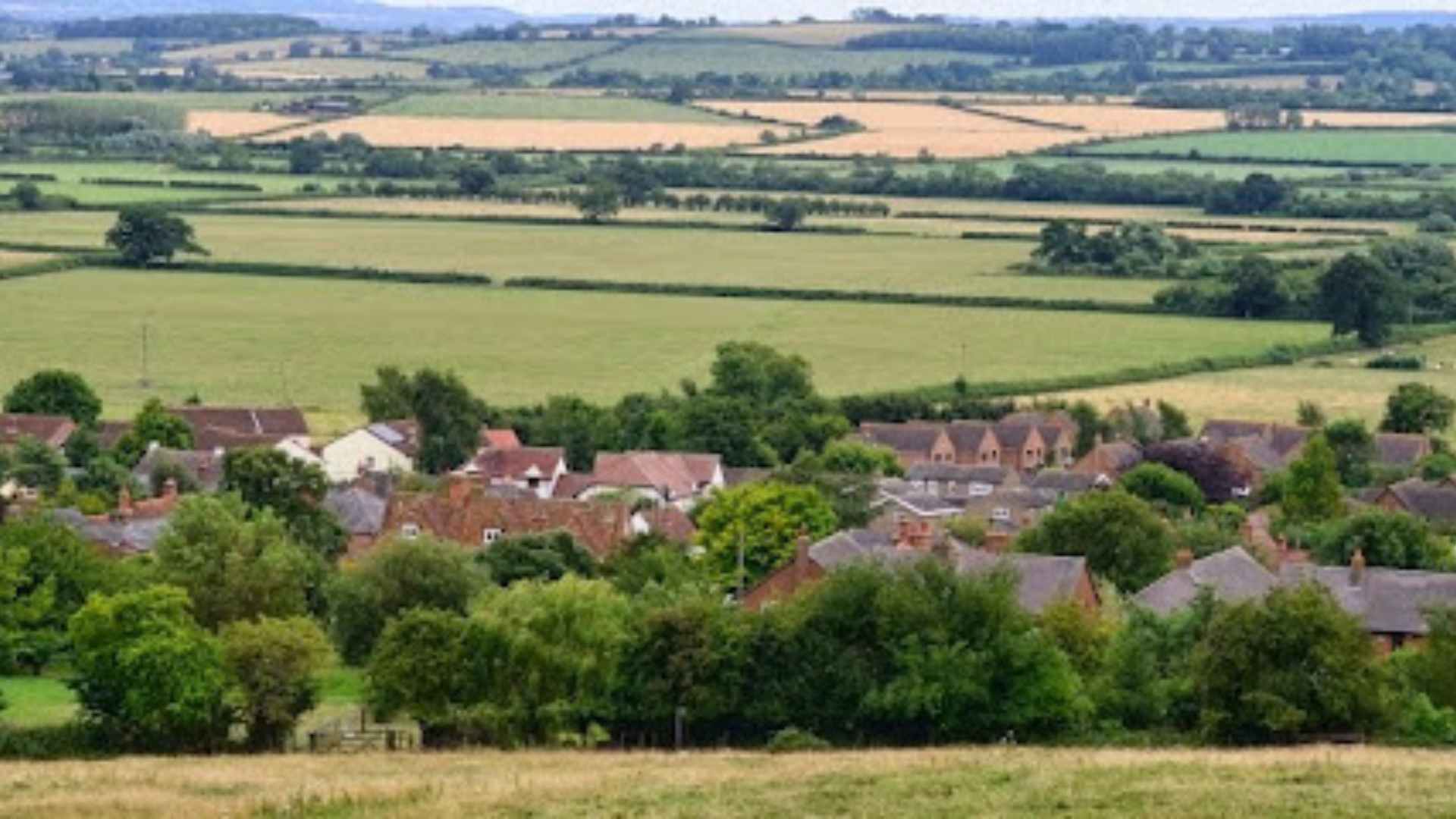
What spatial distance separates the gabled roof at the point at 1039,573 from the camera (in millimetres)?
50094

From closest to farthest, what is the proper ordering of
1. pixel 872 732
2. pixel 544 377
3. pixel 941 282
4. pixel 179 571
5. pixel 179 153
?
pixel 872 732
pixel 179 571
pixel 544 377
pixel 941 282
pixel 179 153

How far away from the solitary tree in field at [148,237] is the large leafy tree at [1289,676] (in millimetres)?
84599

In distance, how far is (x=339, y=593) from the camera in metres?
50.5

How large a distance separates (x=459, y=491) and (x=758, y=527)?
7752 mm

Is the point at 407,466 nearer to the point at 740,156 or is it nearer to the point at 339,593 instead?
the point at 339,593

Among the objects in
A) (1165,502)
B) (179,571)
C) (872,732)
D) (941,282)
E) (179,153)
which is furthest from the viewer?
(179,153)

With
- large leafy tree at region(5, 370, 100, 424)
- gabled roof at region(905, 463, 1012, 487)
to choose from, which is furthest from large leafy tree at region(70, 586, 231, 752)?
large leafy tree at region(5, 370, 100, 424)

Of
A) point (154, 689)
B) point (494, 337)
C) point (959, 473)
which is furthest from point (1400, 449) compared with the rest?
point (154, 689)

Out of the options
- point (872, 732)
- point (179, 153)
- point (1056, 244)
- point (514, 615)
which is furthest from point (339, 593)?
point (179, 153)

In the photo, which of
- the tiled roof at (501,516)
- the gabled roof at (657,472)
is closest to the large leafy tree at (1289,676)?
the tiled roof at (501,516)

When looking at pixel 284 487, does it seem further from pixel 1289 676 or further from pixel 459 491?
pixel 1289 676

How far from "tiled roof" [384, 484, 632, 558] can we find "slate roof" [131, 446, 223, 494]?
553 cm

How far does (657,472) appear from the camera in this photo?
2758 inches

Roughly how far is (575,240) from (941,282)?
21.8 metres
